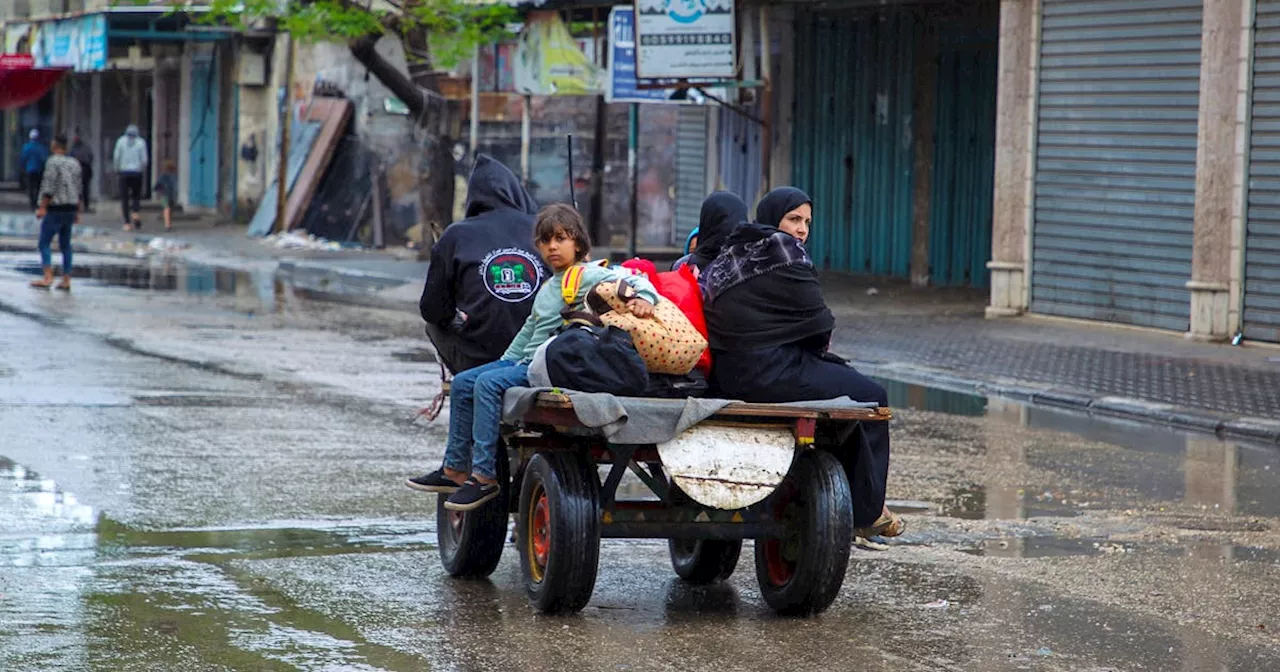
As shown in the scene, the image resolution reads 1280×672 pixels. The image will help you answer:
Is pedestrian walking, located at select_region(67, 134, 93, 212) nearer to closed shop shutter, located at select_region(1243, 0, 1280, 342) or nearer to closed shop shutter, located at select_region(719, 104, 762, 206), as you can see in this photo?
closed shop shutter, located at select_region(719, 104, 762, 206)

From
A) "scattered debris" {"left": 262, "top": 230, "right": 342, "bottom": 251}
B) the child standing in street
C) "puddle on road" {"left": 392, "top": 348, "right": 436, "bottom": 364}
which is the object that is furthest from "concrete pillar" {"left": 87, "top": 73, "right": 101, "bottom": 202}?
"puddle on road" {"left": 392, "top": 348, "right": 436, "bottom": 364}

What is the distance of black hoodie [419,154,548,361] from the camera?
7.66m

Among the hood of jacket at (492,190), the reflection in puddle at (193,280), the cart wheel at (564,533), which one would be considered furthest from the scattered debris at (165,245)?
the cart wheel at (564,533)

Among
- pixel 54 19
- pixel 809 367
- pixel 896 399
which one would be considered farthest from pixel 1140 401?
pixel 54 19

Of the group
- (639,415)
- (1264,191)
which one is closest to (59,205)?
(1264,191)

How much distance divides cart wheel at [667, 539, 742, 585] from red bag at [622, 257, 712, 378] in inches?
31.6

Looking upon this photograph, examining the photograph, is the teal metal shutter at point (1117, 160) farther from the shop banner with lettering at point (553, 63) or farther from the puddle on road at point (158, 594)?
the puddle on road at point (158, 594)

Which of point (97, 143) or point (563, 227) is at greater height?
point (97, 143)

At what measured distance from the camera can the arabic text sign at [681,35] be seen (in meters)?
22.1

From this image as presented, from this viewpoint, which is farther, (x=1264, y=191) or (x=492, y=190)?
(x=1264, y=191)

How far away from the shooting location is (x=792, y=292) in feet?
23.0

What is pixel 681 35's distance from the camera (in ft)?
72.9

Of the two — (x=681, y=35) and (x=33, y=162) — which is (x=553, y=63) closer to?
(x=681, y=35)

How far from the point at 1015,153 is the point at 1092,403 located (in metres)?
6.36
